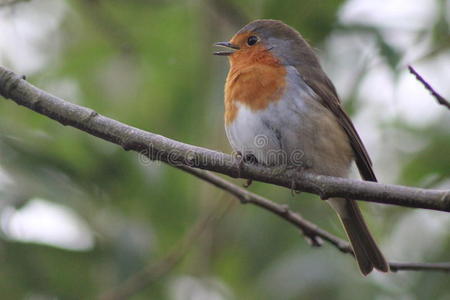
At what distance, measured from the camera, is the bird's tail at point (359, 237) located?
454 centimetres

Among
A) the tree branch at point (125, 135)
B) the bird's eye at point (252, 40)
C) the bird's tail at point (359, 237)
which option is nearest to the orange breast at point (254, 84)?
the bird's eye at point (252, 40)

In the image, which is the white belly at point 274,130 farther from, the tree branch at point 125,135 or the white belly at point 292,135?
the tree branch at point 125,135

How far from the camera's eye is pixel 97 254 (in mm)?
4723

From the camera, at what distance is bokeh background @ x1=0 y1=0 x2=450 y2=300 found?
4.59 m

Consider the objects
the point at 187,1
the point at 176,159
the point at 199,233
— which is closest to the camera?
the point at 176,159

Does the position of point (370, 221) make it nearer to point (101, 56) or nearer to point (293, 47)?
point (293, 47)

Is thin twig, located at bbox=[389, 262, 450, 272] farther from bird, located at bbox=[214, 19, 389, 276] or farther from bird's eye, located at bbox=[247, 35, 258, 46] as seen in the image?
bird's eye, located at bbox=[247, 35, 258, 46]

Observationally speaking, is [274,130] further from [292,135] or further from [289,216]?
[289,216]

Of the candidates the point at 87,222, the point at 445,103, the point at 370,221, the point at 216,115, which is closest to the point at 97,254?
the point at 87,222

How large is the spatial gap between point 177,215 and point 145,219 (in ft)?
0.81

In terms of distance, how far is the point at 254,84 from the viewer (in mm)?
4559

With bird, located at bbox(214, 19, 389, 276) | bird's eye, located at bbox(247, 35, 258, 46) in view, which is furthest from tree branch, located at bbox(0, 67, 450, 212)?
bird's eye, located at bbox(247, 35, 258, 46)

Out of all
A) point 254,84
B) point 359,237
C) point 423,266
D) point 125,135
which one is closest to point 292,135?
point 254,84

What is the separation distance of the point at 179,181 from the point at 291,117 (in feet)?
3.48
